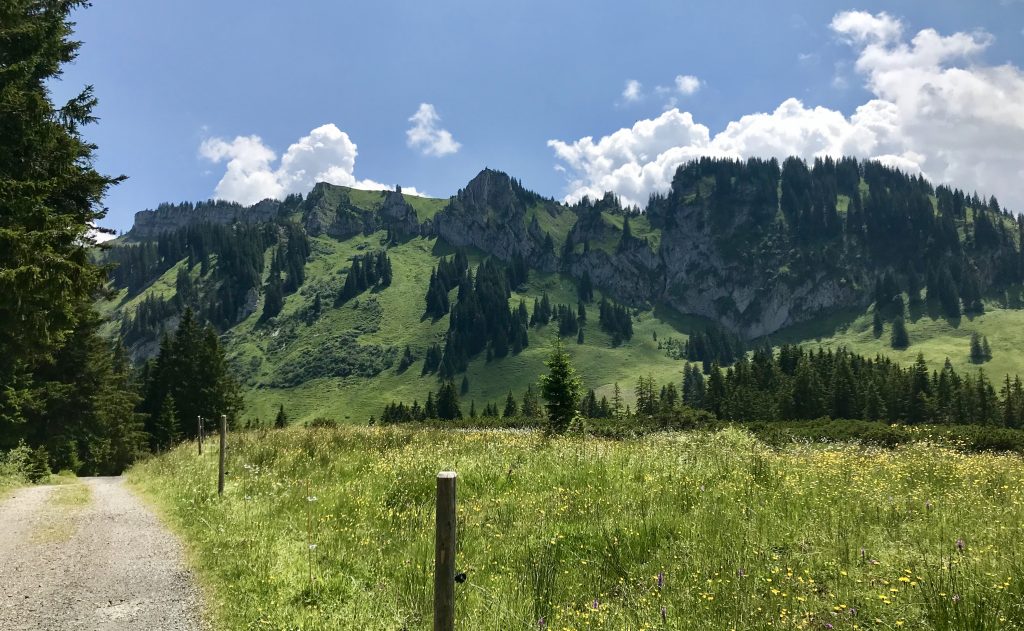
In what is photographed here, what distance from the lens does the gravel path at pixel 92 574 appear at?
23.1ft

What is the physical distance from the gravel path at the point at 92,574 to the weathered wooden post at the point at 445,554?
15.5ft

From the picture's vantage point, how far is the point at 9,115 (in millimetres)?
16094

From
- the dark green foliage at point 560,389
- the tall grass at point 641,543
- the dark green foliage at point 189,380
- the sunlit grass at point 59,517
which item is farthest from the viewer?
the dark green foliage at point 189,380

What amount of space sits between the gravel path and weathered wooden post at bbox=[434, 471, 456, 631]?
474 cm

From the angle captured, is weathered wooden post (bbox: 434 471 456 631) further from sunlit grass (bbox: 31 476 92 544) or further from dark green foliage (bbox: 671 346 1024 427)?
dark green foliage (bbox: 671 346 1024 427)

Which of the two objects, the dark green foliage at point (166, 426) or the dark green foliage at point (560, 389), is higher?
the dark green foliage at point (560, 389)

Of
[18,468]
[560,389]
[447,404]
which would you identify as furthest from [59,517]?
[447,404]

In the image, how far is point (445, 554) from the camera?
3943 mm

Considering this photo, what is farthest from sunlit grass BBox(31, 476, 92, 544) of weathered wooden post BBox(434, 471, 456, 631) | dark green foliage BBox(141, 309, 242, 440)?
dark green foliage BBox(141, 309, 242, 440)

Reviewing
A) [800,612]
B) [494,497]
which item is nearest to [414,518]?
[494,497]

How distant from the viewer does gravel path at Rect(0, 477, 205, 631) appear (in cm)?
704

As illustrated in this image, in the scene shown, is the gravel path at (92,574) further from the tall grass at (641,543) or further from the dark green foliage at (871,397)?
the dark green foliage at (871,397)

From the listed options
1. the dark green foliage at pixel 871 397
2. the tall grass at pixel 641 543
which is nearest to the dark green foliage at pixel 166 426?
the tall grass at pixel 641 543

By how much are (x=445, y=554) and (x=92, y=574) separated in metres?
8.27
